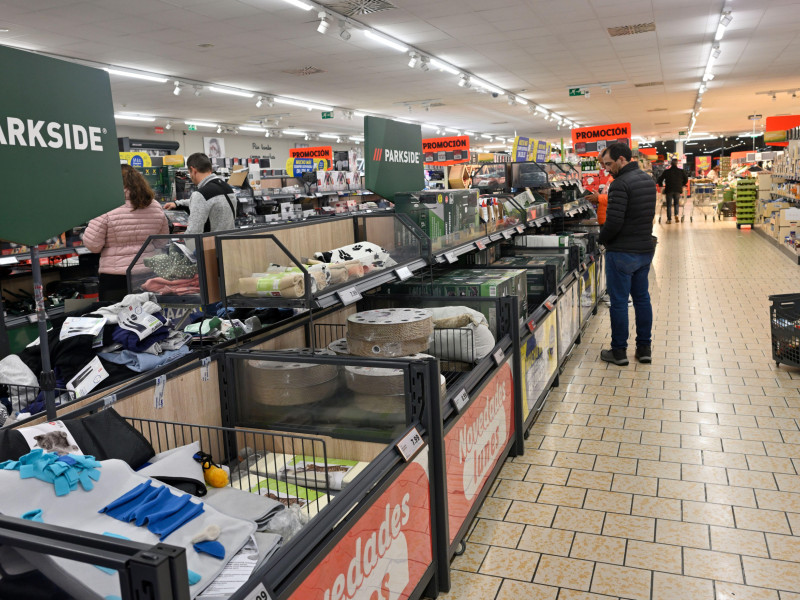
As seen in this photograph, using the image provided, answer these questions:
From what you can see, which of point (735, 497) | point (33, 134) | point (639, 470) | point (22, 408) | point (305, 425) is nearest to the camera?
point (33, 134)

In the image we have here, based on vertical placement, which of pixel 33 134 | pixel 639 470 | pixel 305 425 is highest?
pixel 33 134

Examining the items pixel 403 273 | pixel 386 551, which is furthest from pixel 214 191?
pixel 386 551

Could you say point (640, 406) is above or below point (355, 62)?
below

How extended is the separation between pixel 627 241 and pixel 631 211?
0.23 meters

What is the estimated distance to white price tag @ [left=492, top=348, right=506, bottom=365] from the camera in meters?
3.17

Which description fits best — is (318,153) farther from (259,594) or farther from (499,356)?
(259,594)

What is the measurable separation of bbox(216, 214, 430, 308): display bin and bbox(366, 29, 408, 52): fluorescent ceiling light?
697cm

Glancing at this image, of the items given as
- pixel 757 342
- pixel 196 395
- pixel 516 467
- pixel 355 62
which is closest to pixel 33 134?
pixel 196 395

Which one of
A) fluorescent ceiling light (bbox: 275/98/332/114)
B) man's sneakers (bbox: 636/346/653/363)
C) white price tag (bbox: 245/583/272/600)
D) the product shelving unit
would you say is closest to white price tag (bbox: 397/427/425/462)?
the product shelving unit

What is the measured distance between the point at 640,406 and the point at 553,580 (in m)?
2.17

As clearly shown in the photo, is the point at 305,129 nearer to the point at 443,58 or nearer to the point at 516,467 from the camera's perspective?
the point at 443,58

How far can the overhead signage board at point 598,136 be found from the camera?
542 inches

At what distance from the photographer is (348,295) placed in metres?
2.72

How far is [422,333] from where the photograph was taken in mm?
2799
